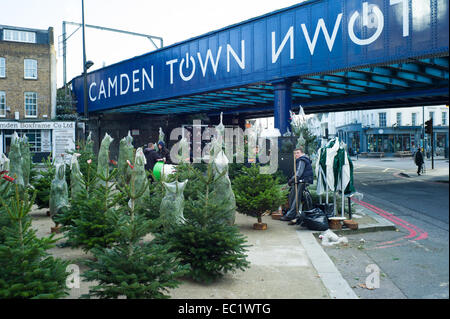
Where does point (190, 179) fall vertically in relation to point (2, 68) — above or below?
below

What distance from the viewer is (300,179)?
370 inches

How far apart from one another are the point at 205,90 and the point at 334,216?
488 inches

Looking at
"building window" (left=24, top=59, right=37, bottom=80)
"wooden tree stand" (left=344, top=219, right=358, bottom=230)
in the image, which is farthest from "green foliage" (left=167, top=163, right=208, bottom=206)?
"building window" (left=24, top=59, right=37, bottom=80)

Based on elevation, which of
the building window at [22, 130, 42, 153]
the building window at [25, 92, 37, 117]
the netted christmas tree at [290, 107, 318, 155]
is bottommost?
the netted christmas tree at [290, 107, 318, 155]

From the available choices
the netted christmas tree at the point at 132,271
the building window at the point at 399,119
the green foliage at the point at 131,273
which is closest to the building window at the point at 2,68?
the netted christmas tree at the point at 132,271

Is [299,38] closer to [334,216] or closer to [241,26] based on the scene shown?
[241,26]

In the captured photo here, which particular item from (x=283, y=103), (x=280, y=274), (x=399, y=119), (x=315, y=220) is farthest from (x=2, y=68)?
(x=399, y=119)

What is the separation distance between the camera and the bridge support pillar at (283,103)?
52.3 feet

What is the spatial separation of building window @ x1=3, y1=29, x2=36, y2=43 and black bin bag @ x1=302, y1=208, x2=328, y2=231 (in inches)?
1431

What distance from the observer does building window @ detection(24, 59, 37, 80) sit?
110 feet

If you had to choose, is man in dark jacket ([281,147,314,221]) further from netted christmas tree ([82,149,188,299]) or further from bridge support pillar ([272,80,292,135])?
bridge support pillar ([272,80,292,135])

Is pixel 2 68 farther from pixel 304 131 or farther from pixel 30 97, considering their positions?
pixel 304 131

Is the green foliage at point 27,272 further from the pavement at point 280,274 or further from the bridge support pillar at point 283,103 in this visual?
the bridge support pillar at point 283,103

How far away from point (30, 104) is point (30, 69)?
3155mm
